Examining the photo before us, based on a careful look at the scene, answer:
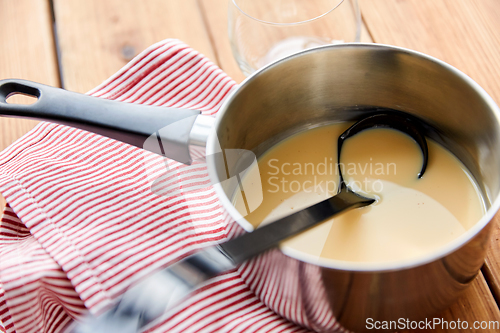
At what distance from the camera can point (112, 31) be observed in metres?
0.50

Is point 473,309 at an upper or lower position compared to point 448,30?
lower

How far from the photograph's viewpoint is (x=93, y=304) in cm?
31

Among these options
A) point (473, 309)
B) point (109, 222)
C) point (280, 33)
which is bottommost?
point (473, 309)

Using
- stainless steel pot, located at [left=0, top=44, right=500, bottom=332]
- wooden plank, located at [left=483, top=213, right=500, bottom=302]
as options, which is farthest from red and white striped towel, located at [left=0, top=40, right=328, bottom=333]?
wooden plank, located at [left=483, top=213, right=500, bottom=302]

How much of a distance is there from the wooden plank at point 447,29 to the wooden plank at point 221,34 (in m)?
0.02

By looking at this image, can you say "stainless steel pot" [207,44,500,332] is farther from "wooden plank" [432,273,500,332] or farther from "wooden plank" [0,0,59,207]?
"wooden plank" [0,0,59,207]

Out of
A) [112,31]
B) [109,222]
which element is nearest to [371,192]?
[109,222]

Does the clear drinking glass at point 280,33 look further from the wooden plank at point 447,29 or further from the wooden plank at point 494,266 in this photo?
the wooden plank at point 494,266

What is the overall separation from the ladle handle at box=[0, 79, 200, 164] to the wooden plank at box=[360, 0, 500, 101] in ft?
0.80

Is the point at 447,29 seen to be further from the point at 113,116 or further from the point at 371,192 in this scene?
the point at 113,116

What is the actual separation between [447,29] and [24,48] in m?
0.42

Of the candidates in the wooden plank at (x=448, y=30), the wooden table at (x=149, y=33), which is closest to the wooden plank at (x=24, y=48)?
the wooden table at (x=149, y=33)

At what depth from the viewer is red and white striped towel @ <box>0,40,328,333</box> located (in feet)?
1.03

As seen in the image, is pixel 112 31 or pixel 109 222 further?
pixel 112 31
